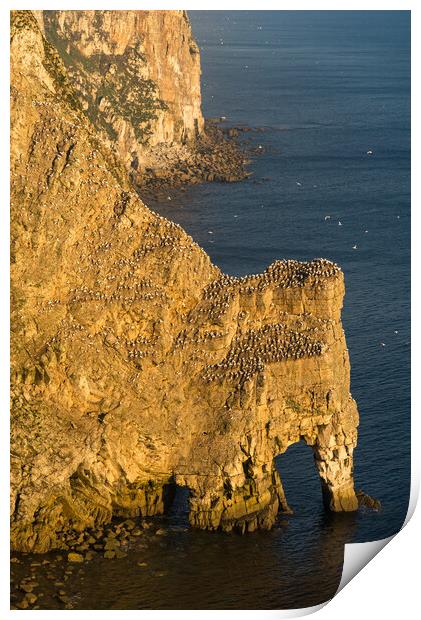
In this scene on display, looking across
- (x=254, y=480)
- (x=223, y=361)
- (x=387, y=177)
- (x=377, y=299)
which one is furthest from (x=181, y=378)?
(x=387, y=177)

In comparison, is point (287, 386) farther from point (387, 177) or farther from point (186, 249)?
point (387, 177)

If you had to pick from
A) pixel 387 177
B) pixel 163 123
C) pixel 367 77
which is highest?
pixel 367 77

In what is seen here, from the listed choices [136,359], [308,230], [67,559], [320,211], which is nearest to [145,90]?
[320,211]

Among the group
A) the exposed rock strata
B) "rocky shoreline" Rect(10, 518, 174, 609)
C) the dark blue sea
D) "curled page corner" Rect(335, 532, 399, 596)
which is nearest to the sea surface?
the dark blue sea

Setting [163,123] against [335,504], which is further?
[163,123]

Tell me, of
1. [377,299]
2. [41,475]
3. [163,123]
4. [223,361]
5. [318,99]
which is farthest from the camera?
[318,99]

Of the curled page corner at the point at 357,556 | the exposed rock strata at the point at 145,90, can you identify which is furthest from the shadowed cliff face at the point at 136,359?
the exposed rock strata at the point at 145,90

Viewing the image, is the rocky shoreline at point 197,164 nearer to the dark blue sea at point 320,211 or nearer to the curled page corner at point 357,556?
the dark blue sea at point 320,211

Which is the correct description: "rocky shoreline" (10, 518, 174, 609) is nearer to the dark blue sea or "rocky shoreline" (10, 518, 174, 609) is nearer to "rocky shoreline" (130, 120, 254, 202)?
the dark blue sea
